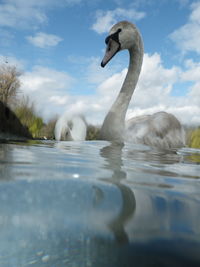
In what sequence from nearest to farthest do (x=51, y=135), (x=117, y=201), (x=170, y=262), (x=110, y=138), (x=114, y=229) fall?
(x=170, y=262) → (x=114, y=229) → (x=117, y=201) → (x=110, y=138) → (x=51, y=135)

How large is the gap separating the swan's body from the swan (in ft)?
8.29

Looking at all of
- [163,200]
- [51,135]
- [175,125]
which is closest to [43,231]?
[163,200]

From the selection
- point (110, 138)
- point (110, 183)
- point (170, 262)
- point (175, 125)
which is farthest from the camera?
point (175, 125)

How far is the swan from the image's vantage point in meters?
5.37

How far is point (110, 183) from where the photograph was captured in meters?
1.08

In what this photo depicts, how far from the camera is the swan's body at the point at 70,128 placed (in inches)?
321

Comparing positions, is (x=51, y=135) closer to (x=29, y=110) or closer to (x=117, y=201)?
(x=29, y=110)

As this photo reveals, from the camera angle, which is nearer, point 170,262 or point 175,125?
point 170,262

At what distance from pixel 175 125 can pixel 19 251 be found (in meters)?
7.07

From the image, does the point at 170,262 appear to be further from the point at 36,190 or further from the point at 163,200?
the point at 36,190

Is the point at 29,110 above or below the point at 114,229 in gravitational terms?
above

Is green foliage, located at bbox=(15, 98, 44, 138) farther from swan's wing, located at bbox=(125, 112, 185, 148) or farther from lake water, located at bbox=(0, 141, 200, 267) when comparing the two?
lake water, located at bbox=(0, 141, 200, 267)

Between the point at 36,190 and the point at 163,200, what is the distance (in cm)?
43

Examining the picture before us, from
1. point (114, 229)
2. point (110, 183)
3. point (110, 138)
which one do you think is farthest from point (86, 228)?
point (110, 138)
